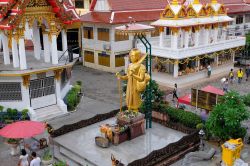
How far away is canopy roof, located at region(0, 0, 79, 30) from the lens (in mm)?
20062

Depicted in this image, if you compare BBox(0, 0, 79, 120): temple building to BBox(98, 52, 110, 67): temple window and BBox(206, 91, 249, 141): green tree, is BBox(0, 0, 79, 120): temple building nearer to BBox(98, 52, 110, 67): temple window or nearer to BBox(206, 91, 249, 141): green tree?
BBox(206, 91, 249, 141): green tree

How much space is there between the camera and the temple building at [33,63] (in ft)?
67.1

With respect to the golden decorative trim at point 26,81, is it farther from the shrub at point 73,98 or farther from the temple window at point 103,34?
the temple window at point 103,34

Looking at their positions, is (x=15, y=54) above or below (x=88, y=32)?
below

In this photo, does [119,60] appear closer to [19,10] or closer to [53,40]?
[53,40]

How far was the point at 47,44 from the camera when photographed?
75.0ft

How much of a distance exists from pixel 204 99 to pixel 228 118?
367 centimetres

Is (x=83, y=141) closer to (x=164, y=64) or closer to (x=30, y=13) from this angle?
(x=30, y=13)

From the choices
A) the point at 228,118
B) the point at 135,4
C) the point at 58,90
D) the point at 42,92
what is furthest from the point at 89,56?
the point at 228,118

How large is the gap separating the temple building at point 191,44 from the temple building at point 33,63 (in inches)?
383

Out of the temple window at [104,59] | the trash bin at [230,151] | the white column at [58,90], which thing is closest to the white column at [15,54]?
the white column at [58,90]

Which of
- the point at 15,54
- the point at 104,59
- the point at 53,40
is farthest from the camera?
the point at 104,59

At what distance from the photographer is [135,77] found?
16.6 m

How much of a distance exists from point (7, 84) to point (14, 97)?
0.98m
